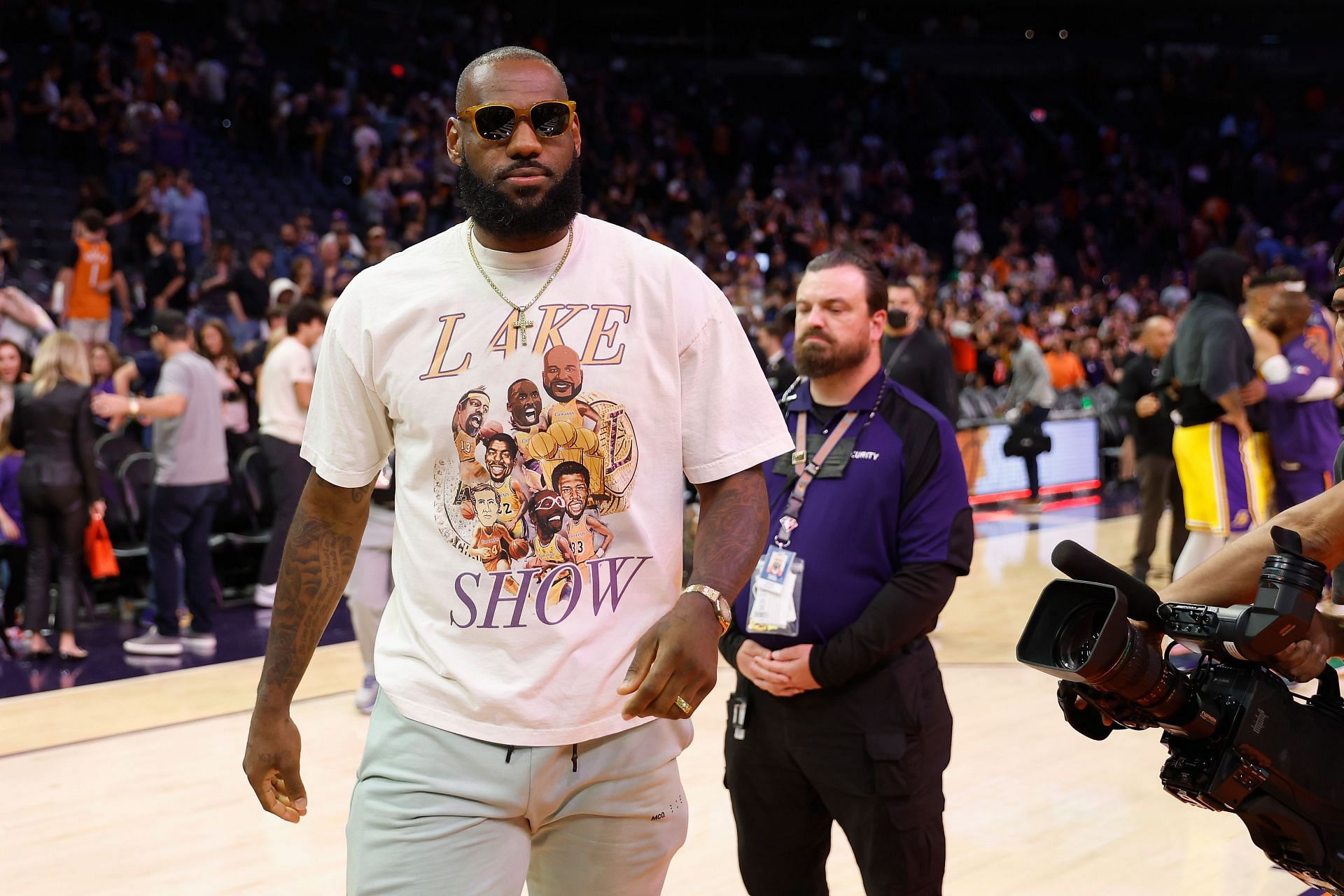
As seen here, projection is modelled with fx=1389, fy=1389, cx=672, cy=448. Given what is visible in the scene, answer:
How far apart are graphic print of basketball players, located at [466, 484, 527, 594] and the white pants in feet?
12.3

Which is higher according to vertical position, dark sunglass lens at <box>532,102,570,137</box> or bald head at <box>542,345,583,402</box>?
dark sunglass lens at <box>532,102,570,137</box>

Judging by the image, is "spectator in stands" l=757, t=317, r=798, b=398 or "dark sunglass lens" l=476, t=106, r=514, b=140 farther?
"spectator in stands" l=757, t=317, r=798, b=398

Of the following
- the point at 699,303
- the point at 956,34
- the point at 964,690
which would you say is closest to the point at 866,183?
the point at 956,34

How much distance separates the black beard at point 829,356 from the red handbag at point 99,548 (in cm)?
528

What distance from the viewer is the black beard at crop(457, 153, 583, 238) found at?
2.10m

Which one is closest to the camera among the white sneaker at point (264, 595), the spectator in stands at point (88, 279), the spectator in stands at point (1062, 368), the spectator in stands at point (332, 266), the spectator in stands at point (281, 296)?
the white sneaker at point (264, 595)

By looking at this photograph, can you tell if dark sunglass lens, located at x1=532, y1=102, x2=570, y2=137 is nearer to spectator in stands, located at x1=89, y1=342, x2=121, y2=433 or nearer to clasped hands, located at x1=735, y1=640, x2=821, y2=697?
clasped hands, located at x1=735, y1=640, x2=821, y2=697

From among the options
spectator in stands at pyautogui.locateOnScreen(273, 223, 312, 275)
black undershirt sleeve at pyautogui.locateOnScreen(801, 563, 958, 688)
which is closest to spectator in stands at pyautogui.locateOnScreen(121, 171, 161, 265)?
spectator in stands at pyautogui.locateOnScreen(273, 223, 312, 275)

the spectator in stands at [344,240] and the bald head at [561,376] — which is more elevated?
the spectator in stands at [344,240]

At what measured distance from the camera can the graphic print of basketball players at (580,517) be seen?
2080 mm

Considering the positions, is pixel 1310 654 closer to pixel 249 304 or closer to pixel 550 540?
pixel 550 540

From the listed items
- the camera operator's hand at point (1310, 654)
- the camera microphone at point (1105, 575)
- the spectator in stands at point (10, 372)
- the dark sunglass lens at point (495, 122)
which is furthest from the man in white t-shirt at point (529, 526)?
the spectator in stands at point (10, 372)

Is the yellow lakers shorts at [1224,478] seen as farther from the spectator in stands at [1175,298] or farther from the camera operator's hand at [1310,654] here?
the spectator in stands at [1175,298]

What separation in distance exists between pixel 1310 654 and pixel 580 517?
1043 mm
